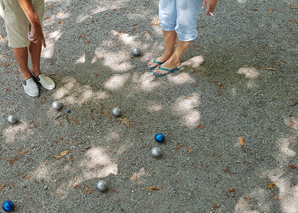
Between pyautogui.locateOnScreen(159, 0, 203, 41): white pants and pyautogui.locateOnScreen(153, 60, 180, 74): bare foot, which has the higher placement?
pyautogui.locateOnScreen(159, 0, 203, 41): white pants

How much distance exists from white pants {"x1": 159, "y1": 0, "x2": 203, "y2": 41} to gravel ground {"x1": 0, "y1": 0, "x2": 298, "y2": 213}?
2.86 feet

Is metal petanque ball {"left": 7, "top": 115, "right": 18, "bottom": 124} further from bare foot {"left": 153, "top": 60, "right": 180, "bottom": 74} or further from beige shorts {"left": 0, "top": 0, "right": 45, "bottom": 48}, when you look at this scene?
bare foot {"left": 153, "top": 60, "right": 180, "bottom": 74}

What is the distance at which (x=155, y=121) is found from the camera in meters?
3.81

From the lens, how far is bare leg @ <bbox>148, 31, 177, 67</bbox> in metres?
4.05

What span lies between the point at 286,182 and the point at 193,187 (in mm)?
1134

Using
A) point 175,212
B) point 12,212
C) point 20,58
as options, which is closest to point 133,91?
point 20,58

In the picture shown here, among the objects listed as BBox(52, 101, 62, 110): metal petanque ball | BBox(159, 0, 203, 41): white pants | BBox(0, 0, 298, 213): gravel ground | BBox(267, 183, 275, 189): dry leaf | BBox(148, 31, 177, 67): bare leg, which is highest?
BBox(159, 0, 203, 41): white pants

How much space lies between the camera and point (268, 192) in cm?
304

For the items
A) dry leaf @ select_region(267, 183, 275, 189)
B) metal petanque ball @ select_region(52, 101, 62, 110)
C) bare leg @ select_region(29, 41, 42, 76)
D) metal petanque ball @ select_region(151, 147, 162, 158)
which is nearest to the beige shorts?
bare leg @ select_region(29, 41, 42, 76)

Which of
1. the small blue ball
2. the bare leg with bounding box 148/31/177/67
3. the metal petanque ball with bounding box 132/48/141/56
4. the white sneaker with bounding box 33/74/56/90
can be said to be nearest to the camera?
the small blue ball

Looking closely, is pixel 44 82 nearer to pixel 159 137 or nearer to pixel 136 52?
pixel 136 52

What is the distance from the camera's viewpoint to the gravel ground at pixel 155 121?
10.1ft

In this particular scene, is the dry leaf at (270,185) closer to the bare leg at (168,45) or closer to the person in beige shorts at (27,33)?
the bare leg at (168,45)

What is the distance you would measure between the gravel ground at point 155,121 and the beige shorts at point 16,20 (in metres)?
0.97
